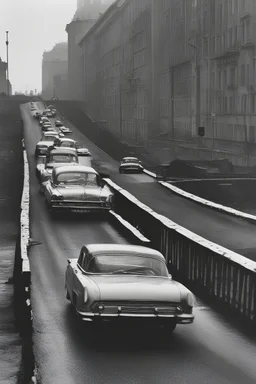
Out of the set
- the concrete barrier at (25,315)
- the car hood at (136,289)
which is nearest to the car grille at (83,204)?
the concrete barrier at (25,315)

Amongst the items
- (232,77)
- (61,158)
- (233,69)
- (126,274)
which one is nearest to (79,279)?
(126,274)

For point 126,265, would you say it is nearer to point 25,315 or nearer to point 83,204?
point 25,315

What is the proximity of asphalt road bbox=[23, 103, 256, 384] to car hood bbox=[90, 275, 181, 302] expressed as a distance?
26.4 inches

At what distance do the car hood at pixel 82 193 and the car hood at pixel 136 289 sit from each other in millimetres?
15425

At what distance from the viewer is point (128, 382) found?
35.9 ft

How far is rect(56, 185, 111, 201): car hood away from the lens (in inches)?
1141

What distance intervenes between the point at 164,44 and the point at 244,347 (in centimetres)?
10816

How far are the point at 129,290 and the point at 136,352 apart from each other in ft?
3.33

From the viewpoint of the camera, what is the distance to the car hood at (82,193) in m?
29.0

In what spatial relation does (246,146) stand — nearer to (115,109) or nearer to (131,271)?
(131,271)

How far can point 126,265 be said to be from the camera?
14.0 m

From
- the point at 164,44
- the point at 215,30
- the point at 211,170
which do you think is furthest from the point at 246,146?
the point at 164,44

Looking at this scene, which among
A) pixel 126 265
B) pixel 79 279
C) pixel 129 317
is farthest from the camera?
pixel 126 265

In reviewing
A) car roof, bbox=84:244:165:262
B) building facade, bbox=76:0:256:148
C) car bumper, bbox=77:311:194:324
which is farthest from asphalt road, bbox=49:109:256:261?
building facade, bbox=76:0:256:148
